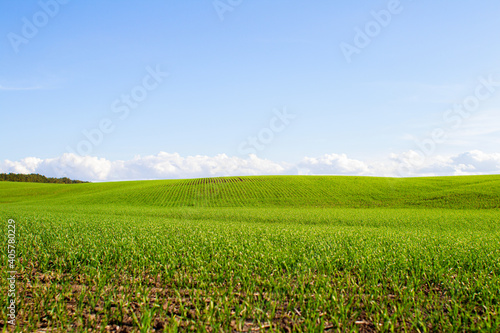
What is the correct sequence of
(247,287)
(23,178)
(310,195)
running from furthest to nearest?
(23,178) < (310,195) < (247,287)

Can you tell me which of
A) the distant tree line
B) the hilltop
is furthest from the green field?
the distant tree line

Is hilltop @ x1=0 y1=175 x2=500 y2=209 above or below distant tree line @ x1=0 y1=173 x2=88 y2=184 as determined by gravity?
below

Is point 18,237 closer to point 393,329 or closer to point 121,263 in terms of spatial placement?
point 121,263

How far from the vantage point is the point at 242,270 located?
7.46 meters

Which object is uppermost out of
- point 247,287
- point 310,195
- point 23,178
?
point 23,178

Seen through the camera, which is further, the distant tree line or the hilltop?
the distant tree line

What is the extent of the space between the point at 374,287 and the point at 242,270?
301 centimetres

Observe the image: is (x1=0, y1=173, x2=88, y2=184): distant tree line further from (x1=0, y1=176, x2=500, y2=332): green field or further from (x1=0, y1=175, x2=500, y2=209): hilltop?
(x1=0, y1=176, x2=500, y2=332): green field

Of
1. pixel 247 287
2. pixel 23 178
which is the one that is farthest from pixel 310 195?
pixel 23 178

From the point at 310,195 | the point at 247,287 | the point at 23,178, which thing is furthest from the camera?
the point at 23,178

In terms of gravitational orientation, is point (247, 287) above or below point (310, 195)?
below

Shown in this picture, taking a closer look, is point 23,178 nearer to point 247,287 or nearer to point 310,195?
point 310,195

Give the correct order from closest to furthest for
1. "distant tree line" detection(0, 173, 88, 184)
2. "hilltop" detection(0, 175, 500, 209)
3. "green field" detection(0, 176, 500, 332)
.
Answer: "green field" detection(0, 176, 500, 332)
"hilltop" detection(0, 175, 500, 209)
"distant tree line" detection(0, 173, 88, 184)

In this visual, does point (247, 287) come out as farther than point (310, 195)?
No
